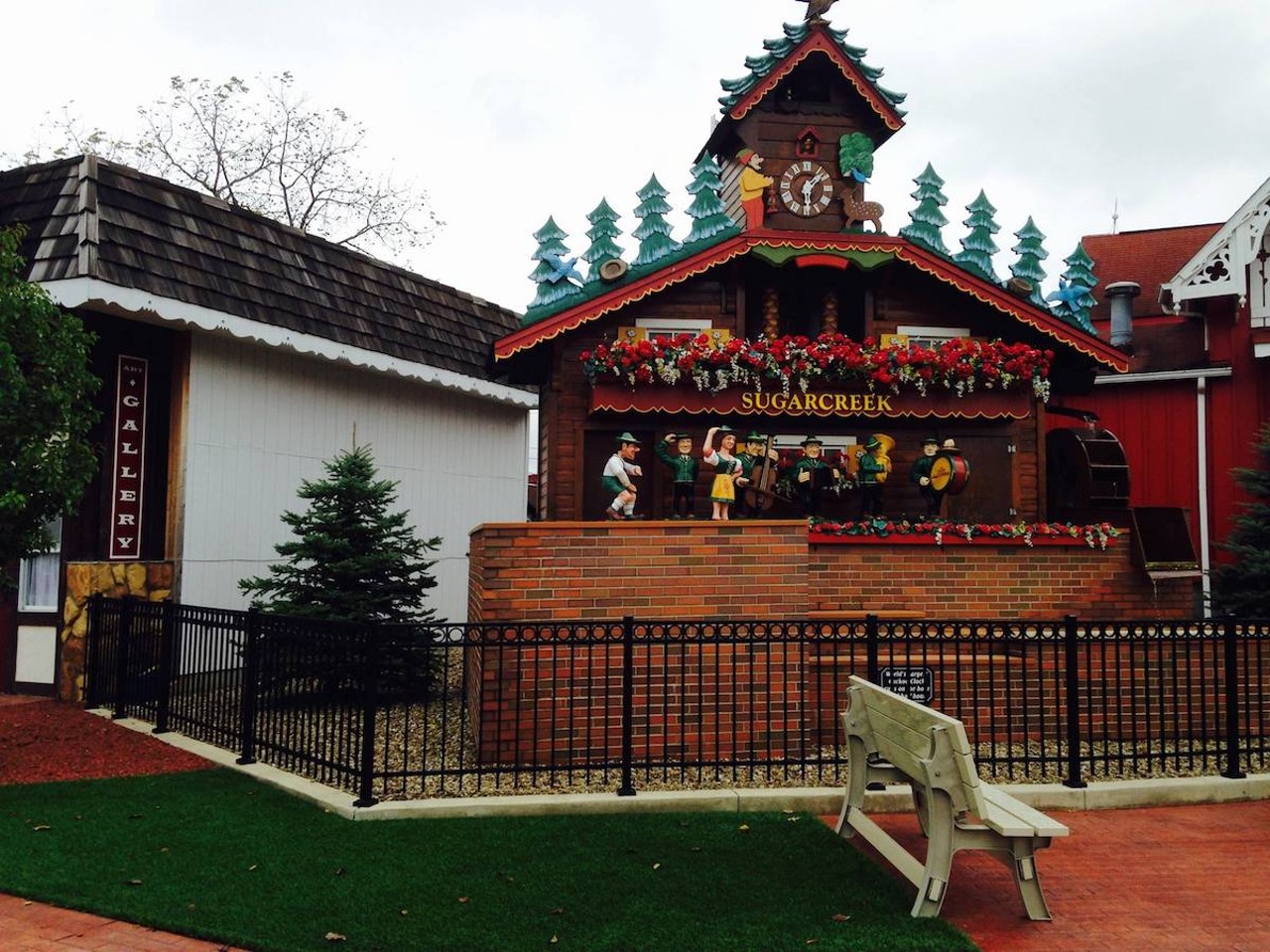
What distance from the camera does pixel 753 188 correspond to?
39.6ft

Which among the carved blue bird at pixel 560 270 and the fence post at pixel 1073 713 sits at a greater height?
the carved blue bird at pixel 560 270

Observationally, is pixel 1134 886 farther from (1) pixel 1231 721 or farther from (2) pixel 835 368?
(2) pixel 835 368

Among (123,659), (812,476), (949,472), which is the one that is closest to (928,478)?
(949,472)

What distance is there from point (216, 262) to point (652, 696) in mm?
7579

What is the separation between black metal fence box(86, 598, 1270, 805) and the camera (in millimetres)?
7051

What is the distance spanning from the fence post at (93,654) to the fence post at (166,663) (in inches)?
45.3

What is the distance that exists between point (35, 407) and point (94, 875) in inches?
150

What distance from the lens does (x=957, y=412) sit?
1114cm

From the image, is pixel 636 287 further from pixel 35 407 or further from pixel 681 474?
pixel 35 407

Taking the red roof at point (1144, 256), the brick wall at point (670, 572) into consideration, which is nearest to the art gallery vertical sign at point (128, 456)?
the brick wall at point (670, 572)

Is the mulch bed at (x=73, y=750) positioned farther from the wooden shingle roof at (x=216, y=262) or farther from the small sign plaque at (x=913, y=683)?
the small sign plaque at (x=913, y=683)

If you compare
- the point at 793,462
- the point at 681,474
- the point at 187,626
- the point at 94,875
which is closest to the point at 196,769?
the point at 187,626

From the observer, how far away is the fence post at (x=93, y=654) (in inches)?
383

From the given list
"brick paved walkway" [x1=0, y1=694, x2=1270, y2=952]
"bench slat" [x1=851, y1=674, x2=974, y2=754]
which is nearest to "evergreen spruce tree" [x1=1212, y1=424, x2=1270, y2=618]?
"brick paved walkway" [x1=0, y1=694, x2=1270, y2=952]
